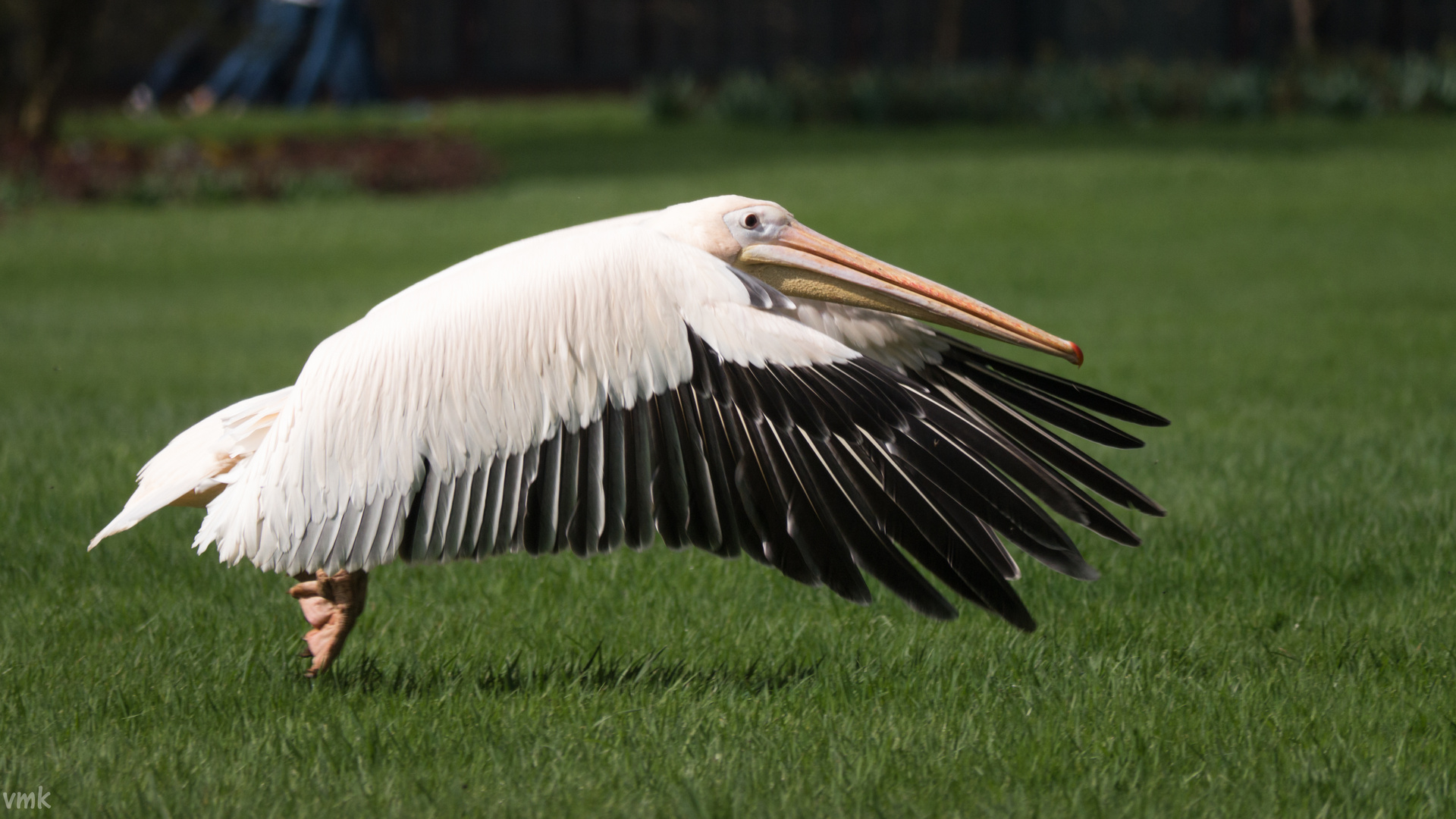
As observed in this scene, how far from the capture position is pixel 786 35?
102 feet

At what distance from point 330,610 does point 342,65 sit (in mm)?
25556

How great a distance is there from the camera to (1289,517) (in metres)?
4.77

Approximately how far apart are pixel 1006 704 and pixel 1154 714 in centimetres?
29

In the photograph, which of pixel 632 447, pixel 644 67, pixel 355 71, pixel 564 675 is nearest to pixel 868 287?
pixel 632 447

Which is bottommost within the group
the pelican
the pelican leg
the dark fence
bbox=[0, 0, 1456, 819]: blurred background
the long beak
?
bbox=[0, 0, 1456, 819]: blurred background

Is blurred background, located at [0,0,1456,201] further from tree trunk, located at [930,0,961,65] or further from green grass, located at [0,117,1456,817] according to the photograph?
green grass, located at [0,117,1456,817]

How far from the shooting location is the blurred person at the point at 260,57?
88.3 ft

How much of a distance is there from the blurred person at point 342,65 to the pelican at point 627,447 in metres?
24.7

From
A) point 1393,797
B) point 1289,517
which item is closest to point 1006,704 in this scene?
point 1393,797

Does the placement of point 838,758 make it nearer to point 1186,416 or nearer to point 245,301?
point 1186,416

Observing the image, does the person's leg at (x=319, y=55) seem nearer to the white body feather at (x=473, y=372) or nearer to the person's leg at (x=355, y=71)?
the person's leg at (x=355, y=71)

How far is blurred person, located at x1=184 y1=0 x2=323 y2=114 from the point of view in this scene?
2691 cm

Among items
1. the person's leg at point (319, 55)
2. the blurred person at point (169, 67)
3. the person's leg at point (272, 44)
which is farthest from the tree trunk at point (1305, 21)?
the blurred person at point (169, 67)

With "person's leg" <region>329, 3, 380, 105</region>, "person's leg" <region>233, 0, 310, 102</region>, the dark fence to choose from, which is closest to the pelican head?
"person's leg" <region>233, 0, 310, 102</region>
